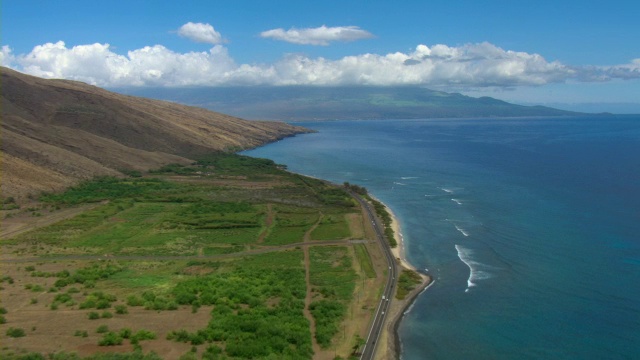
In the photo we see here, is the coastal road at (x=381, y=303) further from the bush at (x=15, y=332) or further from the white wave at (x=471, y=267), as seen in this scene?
the bush at (x=15, y=332)

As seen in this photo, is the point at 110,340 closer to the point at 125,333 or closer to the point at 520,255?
the point at 125,333

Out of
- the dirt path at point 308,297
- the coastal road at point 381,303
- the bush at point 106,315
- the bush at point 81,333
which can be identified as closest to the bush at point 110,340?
the bush at point 81,333

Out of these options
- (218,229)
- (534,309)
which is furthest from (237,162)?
(534,309)

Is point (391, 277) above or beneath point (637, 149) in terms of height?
beneath

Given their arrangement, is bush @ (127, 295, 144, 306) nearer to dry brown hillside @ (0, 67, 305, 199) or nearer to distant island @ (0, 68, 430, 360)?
distant island @ (0, 68, 430, 360)

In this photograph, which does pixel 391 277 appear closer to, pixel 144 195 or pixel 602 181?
pixel 144 195

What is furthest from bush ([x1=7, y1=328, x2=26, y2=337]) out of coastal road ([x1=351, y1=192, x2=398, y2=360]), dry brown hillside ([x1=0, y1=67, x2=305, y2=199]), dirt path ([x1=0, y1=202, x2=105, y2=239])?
dry brown hillside ([x1=0, y1=67, x2=305, y2=199])
